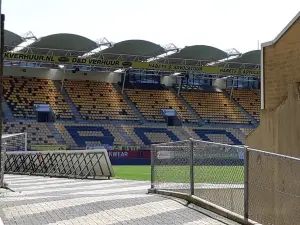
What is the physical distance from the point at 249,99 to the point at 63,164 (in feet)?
145

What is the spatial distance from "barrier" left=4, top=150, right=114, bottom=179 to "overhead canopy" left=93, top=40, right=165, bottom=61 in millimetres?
22877

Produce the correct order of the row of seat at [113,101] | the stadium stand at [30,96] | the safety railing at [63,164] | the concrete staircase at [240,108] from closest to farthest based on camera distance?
the safety railing at [63,164] < the stadium stand at [30,96] < the row of seat at [113,101] < the concrete staircase at [240,108]

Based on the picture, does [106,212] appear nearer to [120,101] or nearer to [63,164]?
[63,164]

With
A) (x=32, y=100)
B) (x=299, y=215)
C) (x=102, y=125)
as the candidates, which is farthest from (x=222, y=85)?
(x=299, y=215)

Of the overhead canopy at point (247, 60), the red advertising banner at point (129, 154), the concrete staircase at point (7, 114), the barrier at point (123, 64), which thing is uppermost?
the overhead canopy at point (247, 60)

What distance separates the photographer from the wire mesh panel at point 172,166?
1221 cm

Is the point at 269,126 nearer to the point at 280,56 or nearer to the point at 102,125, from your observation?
the point at 280,56

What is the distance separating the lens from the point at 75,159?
25.3m

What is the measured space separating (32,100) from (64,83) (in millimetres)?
5266

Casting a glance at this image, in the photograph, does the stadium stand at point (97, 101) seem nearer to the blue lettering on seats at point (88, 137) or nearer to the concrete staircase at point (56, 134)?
the blue lettering on seats at point (88, 137)

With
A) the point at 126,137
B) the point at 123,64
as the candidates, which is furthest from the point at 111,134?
the point at 123,64

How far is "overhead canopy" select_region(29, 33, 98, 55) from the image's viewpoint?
4891cm

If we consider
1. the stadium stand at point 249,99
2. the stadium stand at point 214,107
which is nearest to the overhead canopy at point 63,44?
the stadium stand at point 214,107

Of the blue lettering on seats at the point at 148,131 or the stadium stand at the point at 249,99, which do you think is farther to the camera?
the stadium stand at the point at 249,99
